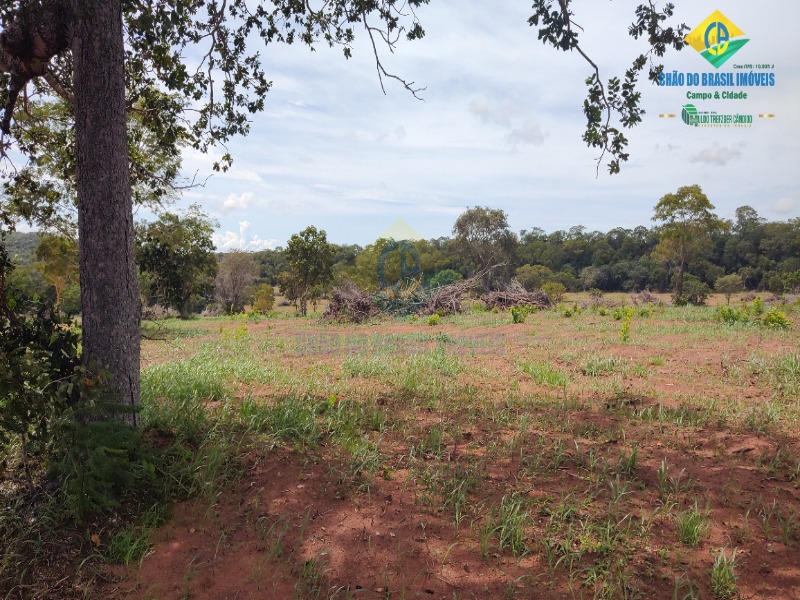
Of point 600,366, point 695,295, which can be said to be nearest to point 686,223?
point 695,295

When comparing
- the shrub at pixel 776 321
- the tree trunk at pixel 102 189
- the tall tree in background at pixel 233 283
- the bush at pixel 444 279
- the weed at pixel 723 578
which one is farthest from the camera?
the tall tree in background at pixel 233 283

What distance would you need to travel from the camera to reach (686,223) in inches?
1264

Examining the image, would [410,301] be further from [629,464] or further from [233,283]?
[233,283]

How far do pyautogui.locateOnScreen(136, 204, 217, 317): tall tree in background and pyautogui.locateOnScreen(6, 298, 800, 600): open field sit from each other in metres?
17.3

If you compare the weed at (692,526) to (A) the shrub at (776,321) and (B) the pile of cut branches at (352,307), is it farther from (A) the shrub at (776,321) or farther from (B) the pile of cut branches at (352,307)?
(B) the pile of cut branches at (352,307)

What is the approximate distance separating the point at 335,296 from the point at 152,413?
13.2m

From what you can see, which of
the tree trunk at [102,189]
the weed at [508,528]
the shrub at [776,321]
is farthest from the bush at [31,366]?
the shrub at [776,321]

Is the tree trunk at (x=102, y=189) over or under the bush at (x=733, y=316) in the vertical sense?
over

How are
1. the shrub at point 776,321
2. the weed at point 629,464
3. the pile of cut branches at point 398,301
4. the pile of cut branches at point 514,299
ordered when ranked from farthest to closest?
the pile of cut branches at point 514,299, the pile of cut branches at point 398,301, the shrub at point 776,321, the weed at point 629,464

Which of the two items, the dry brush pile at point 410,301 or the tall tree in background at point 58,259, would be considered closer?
the tall tree in background at point 58,259

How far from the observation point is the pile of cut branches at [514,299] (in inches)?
774

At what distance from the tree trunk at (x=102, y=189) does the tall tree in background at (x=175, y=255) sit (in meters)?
19.5

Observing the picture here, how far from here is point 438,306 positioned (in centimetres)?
1797

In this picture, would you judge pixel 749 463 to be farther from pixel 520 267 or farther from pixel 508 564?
pixel 520 267
